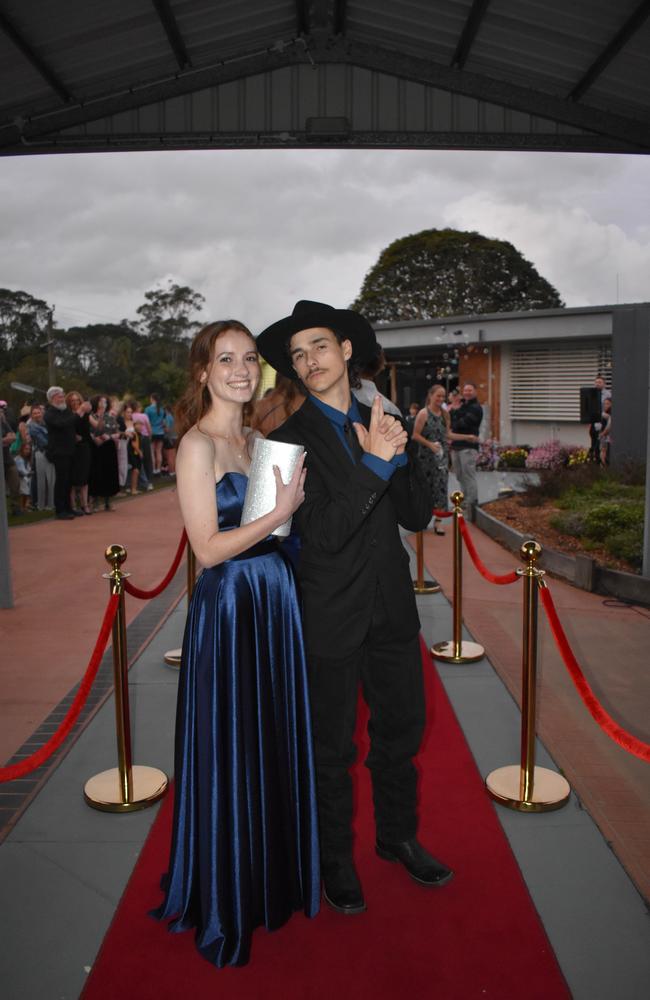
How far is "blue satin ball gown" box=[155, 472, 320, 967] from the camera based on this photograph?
2.45 m

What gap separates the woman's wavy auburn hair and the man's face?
7.1 inches

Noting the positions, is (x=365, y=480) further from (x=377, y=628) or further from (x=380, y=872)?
(x=380, y=872)

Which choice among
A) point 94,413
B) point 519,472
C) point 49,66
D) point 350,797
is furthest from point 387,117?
point 350,797

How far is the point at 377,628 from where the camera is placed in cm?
266

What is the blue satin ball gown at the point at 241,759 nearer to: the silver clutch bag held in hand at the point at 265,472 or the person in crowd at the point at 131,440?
the silver clutch bag held in hand at the point at 265,472

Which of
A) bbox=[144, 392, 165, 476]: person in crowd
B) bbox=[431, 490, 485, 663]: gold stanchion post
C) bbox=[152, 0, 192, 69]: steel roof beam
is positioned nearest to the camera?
bbox=[431, 490, 485, 663]: gold stanchion post

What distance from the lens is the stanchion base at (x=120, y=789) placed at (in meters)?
3.48

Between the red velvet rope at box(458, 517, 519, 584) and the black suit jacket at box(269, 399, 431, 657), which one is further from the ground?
the black suit jacket at box(269, 399, 431, 657)

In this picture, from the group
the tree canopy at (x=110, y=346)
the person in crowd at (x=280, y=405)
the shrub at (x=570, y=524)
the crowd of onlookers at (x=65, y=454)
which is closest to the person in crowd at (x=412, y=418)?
the person in crowd at (x=280, y=405)

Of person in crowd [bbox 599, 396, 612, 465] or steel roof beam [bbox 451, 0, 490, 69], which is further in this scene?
person in crowd [bbox 599, 396, 612, 465]

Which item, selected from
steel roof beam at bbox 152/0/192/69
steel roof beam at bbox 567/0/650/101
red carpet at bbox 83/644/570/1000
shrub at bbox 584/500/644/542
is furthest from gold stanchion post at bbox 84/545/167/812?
steel roof beam at bbox 152/0/192/69

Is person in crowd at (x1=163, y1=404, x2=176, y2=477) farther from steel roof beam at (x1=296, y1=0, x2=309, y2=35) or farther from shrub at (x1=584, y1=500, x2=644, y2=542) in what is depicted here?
shrub at (x1=584, y1=500, x2=644, y2=542)

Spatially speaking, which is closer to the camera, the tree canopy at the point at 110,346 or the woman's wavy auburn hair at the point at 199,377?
the woman's wavy auburn hair at the point at 199,377

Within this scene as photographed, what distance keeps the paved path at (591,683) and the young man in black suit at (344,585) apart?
1.10m
